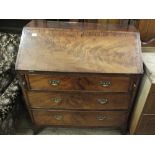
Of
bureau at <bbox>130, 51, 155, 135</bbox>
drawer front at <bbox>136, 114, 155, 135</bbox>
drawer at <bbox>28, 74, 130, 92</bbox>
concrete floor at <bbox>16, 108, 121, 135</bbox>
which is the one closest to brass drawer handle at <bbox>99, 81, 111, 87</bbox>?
drawer at <bbox>28, 74, 130, 92</bbox>

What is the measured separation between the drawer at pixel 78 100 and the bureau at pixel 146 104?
0.12 metres

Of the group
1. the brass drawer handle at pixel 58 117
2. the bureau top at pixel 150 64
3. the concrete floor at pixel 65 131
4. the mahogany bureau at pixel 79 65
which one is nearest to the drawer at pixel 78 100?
the mahogany bureau at pixel 79 65

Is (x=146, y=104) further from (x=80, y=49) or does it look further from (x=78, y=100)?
(x=80, y=49)

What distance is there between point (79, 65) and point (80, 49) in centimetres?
12

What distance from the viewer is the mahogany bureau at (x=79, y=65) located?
46.6 inches

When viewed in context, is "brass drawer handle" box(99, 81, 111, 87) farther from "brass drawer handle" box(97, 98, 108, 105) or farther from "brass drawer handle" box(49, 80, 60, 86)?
"brass drawer handle" box(49, 80, 60, 86)

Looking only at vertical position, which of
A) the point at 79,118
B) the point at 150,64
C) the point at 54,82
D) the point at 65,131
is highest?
the point at 150,64

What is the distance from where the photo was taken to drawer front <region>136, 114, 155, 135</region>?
1402mm

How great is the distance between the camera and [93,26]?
4.35 feet

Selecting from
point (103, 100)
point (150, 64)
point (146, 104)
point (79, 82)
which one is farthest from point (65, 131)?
point (150, 64)

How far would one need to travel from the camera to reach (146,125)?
1468mm

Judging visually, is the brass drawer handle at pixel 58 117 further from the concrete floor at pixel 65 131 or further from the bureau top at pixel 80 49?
the bureau top at pixel 80 49

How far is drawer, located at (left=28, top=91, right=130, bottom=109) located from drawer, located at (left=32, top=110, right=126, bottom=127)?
73 millimetres
